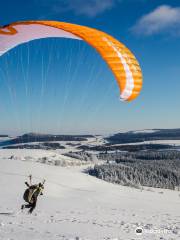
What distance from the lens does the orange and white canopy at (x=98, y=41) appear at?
46.8 ft

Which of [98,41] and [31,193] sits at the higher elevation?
[98,41]

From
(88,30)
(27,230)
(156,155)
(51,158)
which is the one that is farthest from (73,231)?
(156,155)

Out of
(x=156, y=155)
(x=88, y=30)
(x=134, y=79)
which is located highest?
(x=88, y=30)

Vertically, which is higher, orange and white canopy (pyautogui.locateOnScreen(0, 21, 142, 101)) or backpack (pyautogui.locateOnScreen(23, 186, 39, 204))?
orange and white canopy (pyautogui.locateOnScreen(0, 21, 142, 101))

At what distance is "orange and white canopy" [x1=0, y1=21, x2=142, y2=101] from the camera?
14273mm

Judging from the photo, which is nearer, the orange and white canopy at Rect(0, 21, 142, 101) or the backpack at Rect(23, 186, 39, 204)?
the orange and white canopy at Rect(0, 21, 142, 101)

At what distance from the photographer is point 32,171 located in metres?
58.3

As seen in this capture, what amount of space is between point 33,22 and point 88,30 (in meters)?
2.23

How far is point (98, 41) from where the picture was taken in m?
14.5

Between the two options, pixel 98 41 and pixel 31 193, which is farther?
pixel 31 193

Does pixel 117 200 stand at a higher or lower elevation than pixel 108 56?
lower

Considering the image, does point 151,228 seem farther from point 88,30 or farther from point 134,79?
point 88,30

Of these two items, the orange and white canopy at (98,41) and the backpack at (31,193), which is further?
the backpack at (31,193)

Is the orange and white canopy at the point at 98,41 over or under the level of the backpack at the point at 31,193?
over
